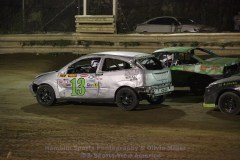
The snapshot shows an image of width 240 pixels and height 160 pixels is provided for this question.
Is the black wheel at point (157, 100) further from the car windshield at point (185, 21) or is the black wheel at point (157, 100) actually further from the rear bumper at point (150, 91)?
the car windshield at point (185, 21)

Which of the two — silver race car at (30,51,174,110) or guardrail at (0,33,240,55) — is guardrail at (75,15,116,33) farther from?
silver race car at (30,51,174,110)

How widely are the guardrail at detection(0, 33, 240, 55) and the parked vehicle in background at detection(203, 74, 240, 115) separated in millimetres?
9402

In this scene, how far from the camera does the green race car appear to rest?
15.3 m

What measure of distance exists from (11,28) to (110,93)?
60.1 feet

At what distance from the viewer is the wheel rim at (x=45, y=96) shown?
1455cm

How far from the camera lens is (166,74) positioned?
1384cm

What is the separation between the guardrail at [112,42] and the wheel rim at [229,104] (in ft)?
31.4

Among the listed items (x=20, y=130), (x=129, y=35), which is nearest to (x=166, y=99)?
(x=20, y=130)

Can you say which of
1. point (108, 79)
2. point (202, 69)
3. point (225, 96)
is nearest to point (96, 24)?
point (202, 69)

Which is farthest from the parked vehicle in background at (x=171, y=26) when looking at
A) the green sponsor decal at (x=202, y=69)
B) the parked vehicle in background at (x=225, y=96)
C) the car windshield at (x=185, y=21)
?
the parked vehicle in background at (x=225, y=96)

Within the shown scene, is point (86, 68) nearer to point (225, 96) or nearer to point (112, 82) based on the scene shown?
point (112, 82)

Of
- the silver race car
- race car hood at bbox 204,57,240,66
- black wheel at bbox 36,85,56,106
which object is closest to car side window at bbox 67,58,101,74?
the silver race car

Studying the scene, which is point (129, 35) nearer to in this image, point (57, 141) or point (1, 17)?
point (1, 17)

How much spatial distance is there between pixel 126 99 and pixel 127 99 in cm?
3
